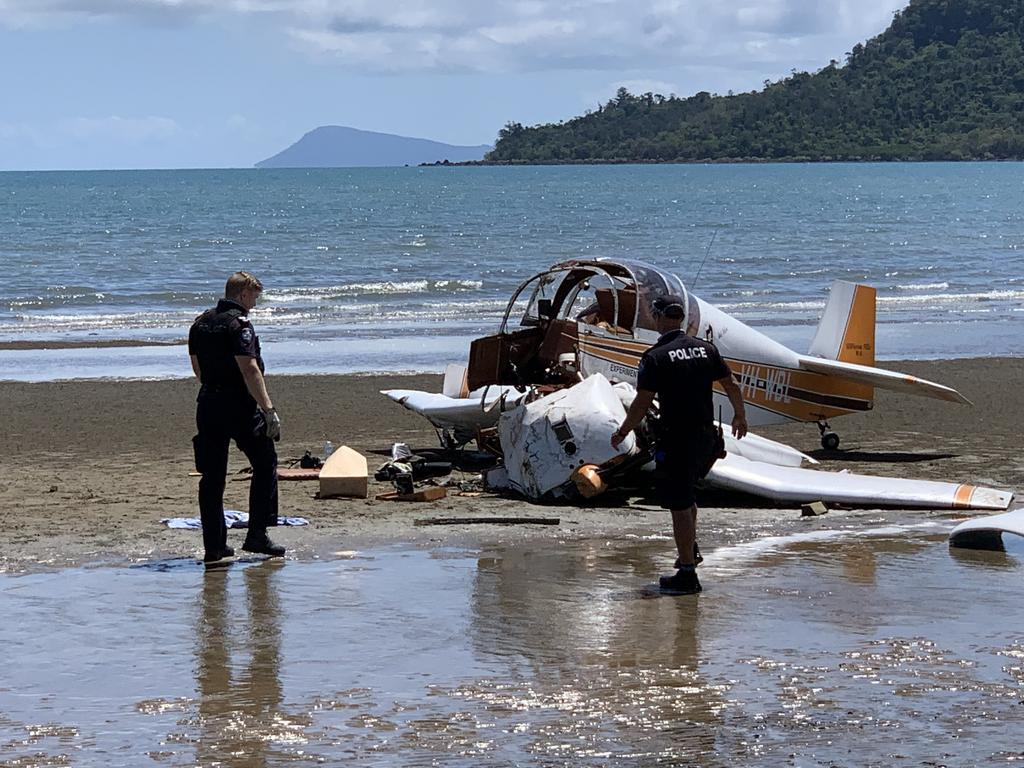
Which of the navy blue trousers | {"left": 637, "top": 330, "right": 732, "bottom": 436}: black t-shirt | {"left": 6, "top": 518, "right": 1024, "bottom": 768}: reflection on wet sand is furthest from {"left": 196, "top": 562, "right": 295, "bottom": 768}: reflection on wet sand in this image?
{"left": 637, "top": 330, "right": 732, "bottom": 436}: black t-shirt

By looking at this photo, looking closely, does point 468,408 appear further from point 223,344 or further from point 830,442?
point 223,344

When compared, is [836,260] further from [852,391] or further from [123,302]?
[852,391]

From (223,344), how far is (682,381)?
8.44 feet

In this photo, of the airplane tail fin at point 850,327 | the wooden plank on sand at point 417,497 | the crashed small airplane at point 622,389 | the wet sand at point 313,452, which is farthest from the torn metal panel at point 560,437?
the airplane tail fin at point 850,327

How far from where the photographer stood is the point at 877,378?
13.5 meters

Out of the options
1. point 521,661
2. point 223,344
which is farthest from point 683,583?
point 223,344

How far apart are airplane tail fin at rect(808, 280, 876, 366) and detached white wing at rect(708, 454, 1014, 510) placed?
3.10m

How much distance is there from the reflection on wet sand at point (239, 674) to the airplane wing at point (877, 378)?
261 inches

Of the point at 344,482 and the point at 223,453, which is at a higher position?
the point at 223,453

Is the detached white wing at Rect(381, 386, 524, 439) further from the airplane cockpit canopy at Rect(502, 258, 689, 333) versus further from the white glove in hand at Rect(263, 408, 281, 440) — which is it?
the white glove in hand at Rect(263, 408, 281, 440)

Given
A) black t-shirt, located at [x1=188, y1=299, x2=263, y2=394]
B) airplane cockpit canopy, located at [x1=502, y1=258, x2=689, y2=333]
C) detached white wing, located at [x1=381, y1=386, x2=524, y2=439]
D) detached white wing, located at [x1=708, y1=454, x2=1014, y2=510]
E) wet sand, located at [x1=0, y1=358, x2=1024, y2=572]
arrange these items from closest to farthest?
black t-shirt, located at [x1=188, y1=299, x2=263, y2=394] < wet sand, located at [x1=0, y1=358, x2=1024, y2=572] < detached white wing, located at [x1=708, y1=454, x2=1014, y2=510] < airplane cockpit canopy, located at [x1=502, y1=258, x2=689, y2=333] < detached white wing, located at [x1=381, y1=386, x2=524, y2=439]

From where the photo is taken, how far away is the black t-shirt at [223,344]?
8.48m

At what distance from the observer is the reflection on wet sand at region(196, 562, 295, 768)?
5613 millimetres

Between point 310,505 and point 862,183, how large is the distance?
426 feet
